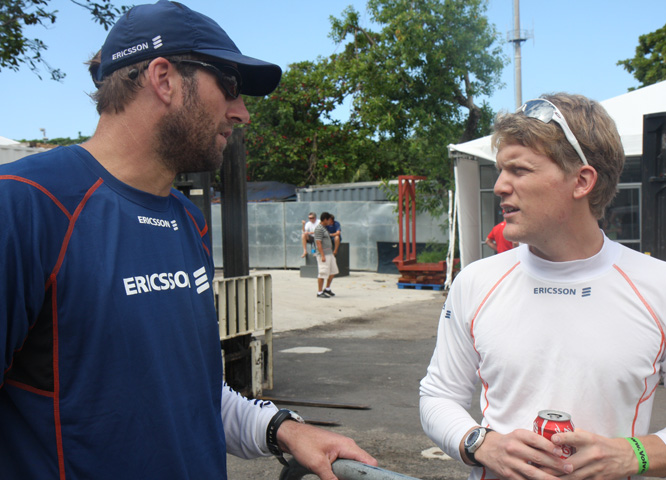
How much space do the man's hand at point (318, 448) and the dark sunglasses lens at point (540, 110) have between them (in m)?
1.12

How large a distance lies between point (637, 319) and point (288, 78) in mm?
31324

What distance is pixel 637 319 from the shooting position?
1875mm

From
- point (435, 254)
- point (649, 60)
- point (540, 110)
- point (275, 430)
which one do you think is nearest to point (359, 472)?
point (275, 430)

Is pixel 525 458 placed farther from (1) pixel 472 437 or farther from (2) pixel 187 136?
(2) pixel 187 136

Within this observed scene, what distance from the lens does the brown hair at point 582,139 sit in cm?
194

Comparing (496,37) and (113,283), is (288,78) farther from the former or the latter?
(113,283)

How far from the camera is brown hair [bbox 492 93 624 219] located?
1939mm

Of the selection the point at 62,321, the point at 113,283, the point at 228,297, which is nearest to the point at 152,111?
the point at 113,283

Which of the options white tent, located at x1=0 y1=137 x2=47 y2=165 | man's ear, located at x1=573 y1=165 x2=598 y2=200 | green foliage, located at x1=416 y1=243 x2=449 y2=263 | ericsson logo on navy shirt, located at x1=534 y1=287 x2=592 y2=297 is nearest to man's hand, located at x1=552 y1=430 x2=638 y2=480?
ericsson logo on navy shirt, located at x1=534 y1=287 x2=592 y2=297

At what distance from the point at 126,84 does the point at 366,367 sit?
22.6ft

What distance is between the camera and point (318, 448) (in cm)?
163

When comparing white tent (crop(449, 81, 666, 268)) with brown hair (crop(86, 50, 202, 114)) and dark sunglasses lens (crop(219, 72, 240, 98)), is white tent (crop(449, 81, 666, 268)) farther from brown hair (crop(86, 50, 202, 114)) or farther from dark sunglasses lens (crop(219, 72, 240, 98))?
brown hair (crop(86, 50, 202, 114))

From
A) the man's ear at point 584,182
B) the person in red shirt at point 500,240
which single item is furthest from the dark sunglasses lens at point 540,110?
the person in red shirt at point 500,240

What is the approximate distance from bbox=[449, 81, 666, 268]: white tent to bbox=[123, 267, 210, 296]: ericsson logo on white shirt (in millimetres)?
7950
